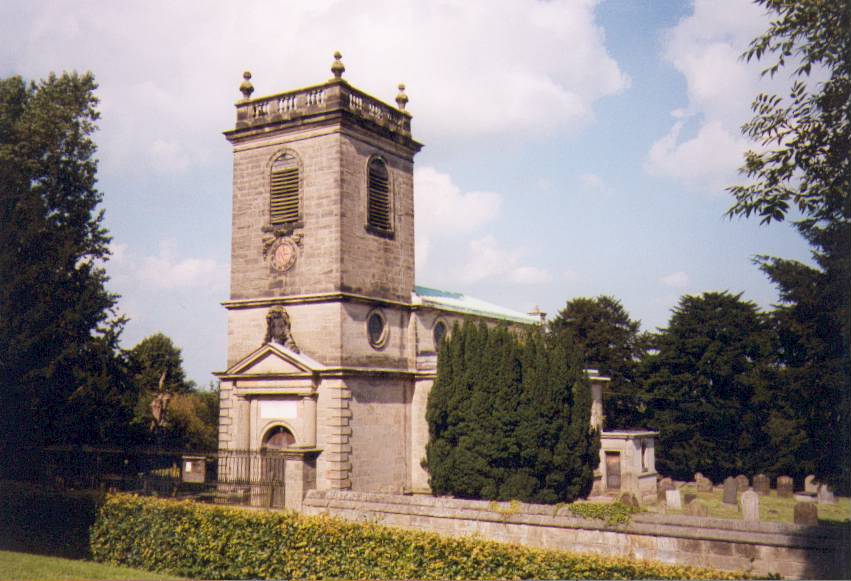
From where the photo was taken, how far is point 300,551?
13.5 m

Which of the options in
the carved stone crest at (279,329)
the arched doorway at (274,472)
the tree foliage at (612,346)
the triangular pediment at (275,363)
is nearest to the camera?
the arched doorway at (274,472)

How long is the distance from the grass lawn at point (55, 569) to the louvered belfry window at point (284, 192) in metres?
13.2

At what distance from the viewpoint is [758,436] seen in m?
39.0

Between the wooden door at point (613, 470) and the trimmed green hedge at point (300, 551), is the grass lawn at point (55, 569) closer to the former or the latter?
the trimmed green hedge at point (300, 551)

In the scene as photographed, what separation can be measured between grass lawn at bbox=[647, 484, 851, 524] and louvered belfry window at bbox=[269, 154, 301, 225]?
59.4 ft

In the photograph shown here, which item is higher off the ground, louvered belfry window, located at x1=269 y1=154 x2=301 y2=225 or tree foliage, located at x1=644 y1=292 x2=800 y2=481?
louvered belfry window, located at x1=269 y1=154 x2=301 y2=225

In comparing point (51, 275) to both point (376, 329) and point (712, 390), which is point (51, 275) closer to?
point (376, 329)

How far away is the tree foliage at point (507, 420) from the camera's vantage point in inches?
901

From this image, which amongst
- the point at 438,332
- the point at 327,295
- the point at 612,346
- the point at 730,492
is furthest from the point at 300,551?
the point at 612,346

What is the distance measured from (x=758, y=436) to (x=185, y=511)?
112 feet

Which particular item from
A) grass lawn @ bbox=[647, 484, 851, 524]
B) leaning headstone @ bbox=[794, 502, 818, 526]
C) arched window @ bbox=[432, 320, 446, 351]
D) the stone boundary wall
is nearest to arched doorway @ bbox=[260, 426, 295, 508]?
the stone boundary wall

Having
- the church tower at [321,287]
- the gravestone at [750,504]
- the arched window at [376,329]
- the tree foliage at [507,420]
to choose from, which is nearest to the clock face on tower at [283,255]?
the church tower at [321,287]

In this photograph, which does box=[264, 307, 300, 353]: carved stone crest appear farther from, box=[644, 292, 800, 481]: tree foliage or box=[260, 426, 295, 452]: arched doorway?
box=[644, 292, 800, 481]: tree foliage

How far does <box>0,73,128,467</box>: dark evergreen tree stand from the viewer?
20.6 metres
